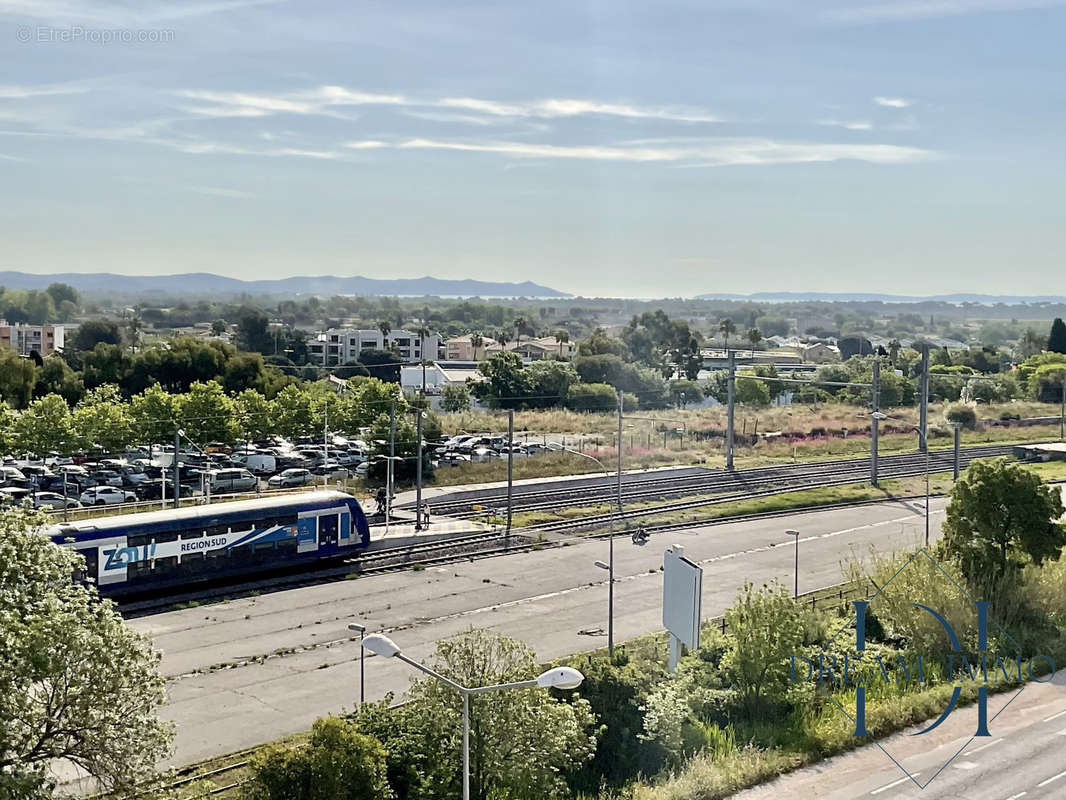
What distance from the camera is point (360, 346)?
12600 cm

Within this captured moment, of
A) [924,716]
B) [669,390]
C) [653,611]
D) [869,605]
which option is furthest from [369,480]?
[669,390]

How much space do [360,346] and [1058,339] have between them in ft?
242

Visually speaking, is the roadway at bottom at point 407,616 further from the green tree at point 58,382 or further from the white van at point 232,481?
the green tree at point 58,382

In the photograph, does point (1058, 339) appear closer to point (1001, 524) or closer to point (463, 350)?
point (463, 350)

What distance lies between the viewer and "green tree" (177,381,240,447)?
51438 millimetres

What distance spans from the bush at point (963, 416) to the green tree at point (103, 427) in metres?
49.4

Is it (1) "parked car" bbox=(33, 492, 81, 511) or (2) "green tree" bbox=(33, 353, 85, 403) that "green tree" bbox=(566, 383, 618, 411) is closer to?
(2) "green tree" bbox=(33, 353, 85, 403)

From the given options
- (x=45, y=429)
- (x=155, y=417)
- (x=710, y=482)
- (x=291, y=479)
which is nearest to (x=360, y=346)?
(x=155, y=417)

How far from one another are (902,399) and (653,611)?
5910 cm

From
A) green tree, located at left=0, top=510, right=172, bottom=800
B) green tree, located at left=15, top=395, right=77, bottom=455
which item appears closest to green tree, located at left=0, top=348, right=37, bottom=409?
green tree, located at left=15, top=395, right=77, bottom=455

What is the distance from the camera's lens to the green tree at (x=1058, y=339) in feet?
387

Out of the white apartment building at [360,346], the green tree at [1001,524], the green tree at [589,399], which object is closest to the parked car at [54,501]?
the green tree at [1001,524]

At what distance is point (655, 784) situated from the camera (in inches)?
766

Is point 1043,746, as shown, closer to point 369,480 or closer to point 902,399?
point 369,480
